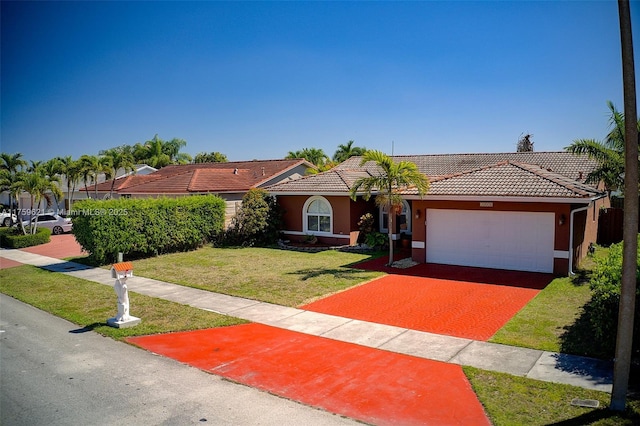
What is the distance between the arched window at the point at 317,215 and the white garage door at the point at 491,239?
627 centimetres

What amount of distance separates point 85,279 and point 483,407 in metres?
14.5

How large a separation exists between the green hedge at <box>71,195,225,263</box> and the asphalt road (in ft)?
30.8

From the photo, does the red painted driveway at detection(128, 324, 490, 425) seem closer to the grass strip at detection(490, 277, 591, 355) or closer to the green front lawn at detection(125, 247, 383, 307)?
the grass strip at detection(490, 277, 591, 355)

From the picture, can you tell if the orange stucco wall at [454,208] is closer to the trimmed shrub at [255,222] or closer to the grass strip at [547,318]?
the trimmed shrub at [255,222]

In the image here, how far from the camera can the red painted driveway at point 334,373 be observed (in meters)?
6.68

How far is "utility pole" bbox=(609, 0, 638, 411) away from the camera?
5.98 metres

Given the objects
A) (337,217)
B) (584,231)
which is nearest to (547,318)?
(584,231)

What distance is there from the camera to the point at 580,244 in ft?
54.3

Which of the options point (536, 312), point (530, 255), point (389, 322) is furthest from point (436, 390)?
point (530, 255)

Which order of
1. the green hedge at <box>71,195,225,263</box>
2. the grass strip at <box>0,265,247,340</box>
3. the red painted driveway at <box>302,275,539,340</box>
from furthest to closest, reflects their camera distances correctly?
the green hedge at <box>71,195,225,263</box>
the grass strip at <box>0,265,247,340</box>
the red painted driveway at <box>302,275,539,340</box>

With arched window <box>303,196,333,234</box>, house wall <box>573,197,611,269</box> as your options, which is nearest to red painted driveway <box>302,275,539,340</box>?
house wall <box>573,197,611,269</box>

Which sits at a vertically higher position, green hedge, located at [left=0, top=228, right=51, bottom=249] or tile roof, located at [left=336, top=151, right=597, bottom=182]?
tile roof, located at [left=336, top=151, right=597, bottom=182]

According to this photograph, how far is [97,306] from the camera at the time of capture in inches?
500

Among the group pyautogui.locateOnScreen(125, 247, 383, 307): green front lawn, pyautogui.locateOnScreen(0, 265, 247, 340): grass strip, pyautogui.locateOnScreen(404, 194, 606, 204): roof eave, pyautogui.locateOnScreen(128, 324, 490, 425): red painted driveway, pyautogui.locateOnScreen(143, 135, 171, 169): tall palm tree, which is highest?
pyautogui.locateOnScreen(143, 135, 171, 169): tall palm tree
